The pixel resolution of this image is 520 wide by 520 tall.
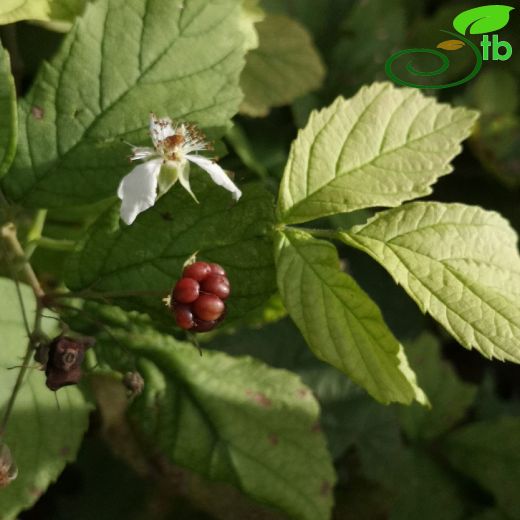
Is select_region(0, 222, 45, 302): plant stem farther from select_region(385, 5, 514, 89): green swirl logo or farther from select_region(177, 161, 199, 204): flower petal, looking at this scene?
select_region(385, 5, 514, 89): green swirl logo

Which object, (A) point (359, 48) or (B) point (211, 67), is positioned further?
(A) point (359, 48)

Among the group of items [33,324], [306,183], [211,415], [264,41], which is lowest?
[211,415]

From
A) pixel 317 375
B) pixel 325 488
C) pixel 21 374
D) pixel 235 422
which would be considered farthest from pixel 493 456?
pixel 21 374

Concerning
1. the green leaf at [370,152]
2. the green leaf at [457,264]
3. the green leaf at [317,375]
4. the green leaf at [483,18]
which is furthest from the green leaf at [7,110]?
the green leaf at [483,18]

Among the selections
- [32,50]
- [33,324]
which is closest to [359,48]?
[32,50]

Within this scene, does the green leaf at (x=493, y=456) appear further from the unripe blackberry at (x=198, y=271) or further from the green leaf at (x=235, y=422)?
the unripe blackberry at (x=198, y=271)

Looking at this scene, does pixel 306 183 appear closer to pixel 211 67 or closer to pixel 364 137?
pixel 364 137

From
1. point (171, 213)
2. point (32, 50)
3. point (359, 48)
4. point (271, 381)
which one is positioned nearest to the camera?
point (171, 213)
